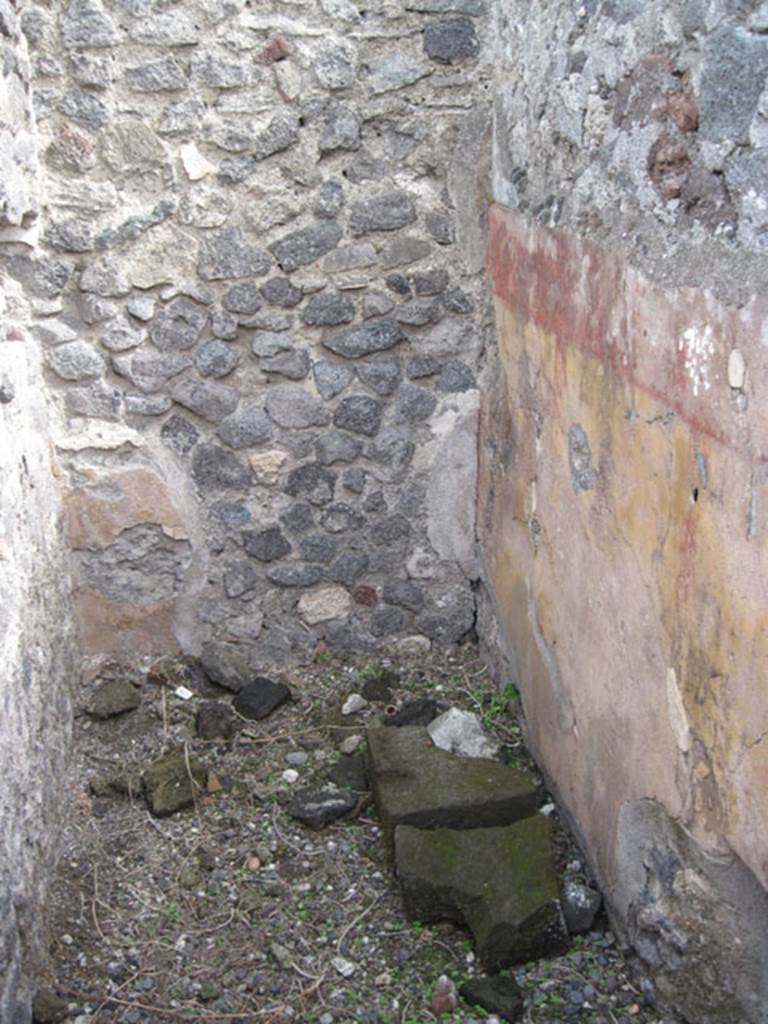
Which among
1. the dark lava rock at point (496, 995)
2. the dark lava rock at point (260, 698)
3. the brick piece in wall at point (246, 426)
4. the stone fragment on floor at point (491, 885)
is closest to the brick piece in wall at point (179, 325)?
the brick piece in wall at point (246, 426)

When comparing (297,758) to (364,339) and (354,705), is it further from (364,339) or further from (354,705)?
(364,339)

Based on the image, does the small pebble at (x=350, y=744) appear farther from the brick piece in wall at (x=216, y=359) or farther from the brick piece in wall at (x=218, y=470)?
the brick piece in wall at (x=216, y=359)

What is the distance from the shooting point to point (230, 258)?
3.24 m

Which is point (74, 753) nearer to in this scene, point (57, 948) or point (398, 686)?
point (57, 948)

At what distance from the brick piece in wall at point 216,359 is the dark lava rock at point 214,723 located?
102 centimetres

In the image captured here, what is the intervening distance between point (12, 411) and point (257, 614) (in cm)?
105

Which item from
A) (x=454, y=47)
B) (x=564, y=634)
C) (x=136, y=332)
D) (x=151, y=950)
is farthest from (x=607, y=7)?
(x=151, y=950)

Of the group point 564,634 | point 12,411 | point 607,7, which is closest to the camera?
point 607,7

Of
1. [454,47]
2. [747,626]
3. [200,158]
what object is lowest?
[747,626]

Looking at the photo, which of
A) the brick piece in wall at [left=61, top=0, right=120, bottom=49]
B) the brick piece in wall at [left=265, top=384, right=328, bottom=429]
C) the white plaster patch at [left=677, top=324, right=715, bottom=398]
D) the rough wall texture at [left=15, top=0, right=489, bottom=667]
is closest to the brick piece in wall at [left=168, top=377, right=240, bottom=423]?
the rough wall texture at [left=15, top=0, right=489, bottom=667]

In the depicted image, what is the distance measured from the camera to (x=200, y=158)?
3152mm

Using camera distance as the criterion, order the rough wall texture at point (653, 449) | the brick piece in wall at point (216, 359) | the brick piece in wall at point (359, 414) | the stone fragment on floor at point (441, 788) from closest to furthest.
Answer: the rough wall texture at point (653, 449) → the stone fragment on floor at point (441, 788) → the brick piece in wall at point (216, 359) → the brick piece in wall at point (359, 414)

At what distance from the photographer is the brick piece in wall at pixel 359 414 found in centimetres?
342

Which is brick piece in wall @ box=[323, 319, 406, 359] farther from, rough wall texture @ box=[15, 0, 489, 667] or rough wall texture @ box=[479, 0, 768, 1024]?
rough wall texture @ box=[479, 0, 768, 1024]
